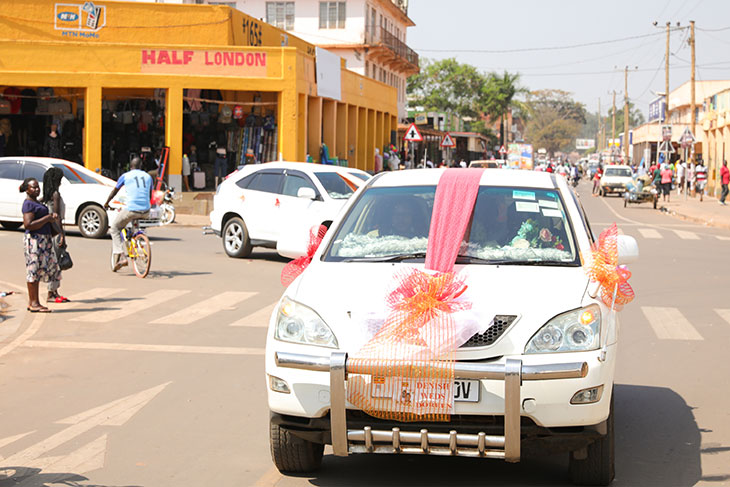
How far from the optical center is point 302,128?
32.9 metres

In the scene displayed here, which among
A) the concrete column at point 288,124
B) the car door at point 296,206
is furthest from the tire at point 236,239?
the concrete column at point 288,124

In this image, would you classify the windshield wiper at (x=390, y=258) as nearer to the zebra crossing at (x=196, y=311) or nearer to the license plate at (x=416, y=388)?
the license plate at (x=416, y=388)

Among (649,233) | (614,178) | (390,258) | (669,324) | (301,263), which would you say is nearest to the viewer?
(390,258)

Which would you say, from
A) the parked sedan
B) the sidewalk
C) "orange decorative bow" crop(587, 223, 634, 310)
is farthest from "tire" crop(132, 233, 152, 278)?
the sidewalk

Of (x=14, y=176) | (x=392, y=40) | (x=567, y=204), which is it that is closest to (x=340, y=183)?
(x=14, y=176)

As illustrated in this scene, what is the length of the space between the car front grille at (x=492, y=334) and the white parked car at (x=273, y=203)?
12.1 meters

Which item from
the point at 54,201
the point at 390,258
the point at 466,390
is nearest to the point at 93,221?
the point at 54,201

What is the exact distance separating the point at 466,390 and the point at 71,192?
1740cm

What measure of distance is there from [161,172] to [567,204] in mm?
24554

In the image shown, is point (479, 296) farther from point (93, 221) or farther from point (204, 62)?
point (204, 62)

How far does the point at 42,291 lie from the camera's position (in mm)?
13938

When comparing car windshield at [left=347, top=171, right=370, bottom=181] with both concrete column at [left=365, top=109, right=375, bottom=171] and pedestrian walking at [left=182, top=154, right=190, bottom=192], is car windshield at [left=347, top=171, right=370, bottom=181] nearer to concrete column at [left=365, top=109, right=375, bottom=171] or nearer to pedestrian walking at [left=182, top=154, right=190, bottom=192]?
pedestrian walking at [left=182, top=154, right=190, bottom=192]

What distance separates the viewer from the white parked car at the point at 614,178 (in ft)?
174

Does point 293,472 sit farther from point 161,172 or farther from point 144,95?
point 144,95
